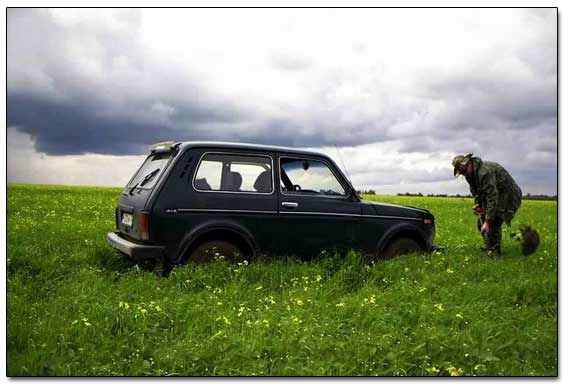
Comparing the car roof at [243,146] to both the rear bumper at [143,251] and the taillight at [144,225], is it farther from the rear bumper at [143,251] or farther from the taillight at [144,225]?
the rear bumper at [143,251]

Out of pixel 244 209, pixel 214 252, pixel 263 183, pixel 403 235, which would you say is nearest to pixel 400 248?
pixel 403 235

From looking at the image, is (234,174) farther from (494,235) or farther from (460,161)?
(494,235)

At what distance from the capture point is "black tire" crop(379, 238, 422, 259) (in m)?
6.97

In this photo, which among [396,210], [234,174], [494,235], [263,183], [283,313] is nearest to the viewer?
[283,313]

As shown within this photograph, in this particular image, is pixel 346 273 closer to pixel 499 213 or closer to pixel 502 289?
pixel 502 289

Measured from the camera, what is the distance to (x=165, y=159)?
6.12 m

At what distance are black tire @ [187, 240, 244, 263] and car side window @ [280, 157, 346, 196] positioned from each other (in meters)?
0.88

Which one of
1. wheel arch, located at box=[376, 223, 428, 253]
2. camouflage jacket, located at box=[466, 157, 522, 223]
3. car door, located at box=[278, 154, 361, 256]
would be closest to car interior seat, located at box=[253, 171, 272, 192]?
car door, located at box=[278, 154, 361, 256]

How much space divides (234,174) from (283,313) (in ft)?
5.76

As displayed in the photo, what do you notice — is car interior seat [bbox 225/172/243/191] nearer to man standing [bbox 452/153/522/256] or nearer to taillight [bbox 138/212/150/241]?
taillight [bbox 138/212/150/241]

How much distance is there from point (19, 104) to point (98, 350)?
99.1 inches

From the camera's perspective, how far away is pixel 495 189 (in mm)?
7066

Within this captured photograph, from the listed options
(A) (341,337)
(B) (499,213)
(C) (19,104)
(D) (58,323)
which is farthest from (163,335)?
(B) (499,213)

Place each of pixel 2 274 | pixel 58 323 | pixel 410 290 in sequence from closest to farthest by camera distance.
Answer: pixel 58 323 < pixel 2 274 < pixel 410 290
